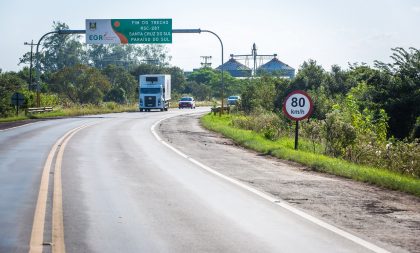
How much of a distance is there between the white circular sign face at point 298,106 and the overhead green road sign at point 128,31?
27.1 meters

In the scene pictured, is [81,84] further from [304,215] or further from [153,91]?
[304,215]

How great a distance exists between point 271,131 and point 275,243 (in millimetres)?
17271

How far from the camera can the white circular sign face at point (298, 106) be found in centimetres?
1767

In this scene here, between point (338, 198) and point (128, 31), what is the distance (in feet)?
116

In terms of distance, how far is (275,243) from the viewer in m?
6.98

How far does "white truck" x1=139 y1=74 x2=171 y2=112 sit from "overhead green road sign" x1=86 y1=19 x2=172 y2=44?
49.2 feet

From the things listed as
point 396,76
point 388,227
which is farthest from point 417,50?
point 388,227

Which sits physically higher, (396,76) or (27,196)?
(396,76)

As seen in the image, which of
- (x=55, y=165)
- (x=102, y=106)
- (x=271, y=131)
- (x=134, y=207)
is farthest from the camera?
(x=102, y=106)

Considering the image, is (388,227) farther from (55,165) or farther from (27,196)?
(55,165)

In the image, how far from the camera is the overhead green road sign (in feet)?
142

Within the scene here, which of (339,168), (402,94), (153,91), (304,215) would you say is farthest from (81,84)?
(304,215)

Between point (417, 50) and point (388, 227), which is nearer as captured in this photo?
point (388, 227)

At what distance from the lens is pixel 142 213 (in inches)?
344
